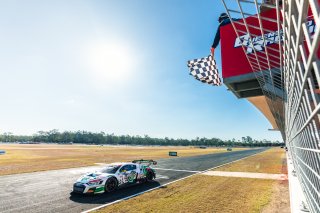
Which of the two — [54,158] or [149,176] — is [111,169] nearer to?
[149,176]

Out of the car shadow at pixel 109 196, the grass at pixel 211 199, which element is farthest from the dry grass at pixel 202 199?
the car shadow at pixel 109 196

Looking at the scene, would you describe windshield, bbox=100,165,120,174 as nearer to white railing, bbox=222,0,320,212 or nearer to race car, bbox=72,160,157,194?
race car, bbox=72,160,157,194

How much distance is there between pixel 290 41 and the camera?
2.07 metres

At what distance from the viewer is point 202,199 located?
926cm

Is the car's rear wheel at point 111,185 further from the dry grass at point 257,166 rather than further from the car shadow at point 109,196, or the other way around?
the dry grass at point 257,166

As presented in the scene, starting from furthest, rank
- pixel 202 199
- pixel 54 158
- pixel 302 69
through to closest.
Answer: pixel 54 158
pixel 202 199
pixel 302 69

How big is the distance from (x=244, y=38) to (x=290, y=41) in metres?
11.0

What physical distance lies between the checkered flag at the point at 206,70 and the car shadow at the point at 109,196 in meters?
6.96

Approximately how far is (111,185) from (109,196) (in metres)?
0.88

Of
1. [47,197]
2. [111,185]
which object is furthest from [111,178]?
[47,197]

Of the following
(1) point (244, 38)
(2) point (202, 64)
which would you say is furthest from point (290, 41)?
(2) point (202, 64)

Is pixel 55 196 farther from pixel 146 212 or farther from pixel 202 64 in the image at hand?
pixel 202 64

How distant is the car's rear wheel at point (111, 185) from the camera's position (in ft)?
34.2

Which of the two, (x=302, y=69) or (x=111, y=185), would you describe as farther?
(x=111, y=185)
